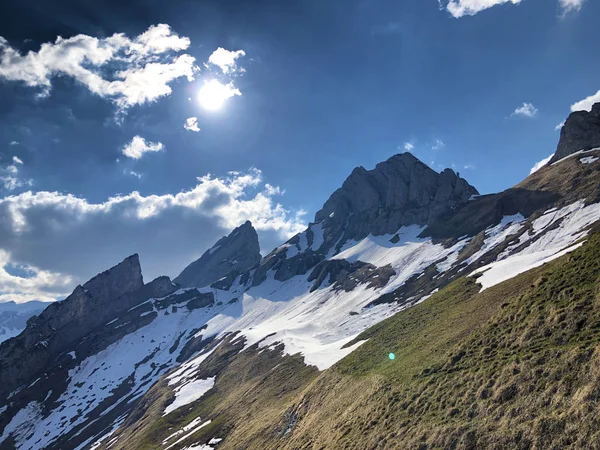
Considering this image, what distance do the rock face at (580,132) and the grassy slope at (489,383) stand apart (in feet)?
399

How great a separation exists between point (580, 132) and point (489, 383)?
487ft

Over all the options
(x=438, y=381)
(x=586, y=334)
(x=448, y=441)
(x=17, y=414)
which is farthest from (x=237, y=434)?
(x=17, y=414)

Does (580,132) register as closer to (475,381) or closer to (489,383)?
(475,381)

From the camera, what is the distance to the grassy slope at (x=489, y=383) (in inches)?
793

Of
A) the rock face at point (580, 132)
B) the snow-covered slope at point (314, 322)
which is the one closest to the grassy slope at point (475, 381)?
the snow-covered slope at point (314, 322)

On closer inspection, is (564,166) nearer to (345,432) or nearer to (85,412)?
(345,432)

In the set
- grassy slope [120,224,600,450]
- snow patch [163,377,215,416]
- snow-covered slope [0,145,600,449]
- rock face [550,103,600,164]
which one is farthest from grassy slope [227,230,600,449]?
rock face [550,103,600,164]

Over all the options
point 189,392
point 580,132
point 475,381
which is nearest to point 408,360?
point 475,381

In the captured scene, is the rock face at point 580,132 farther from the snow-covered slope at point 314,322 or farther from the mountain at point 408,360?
the snow-covered slope at point 314,322

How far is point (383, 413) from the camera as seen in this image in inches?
1223

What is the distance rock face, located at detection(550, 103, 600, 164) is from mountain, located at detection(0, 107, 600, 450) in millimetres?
1089

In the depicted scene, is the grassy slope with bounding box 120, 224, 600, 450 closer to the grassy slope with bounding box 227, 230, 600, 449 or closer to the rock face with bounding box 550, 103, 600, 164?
the grassy slope with bounding box 227, 230, 600, 449

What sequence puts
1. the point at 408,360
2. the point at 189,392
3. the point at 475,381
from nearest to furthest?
the point at 475,381
the point at 408,360
the point at 189,392

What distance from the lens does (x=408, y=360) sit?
3847 centimetres
